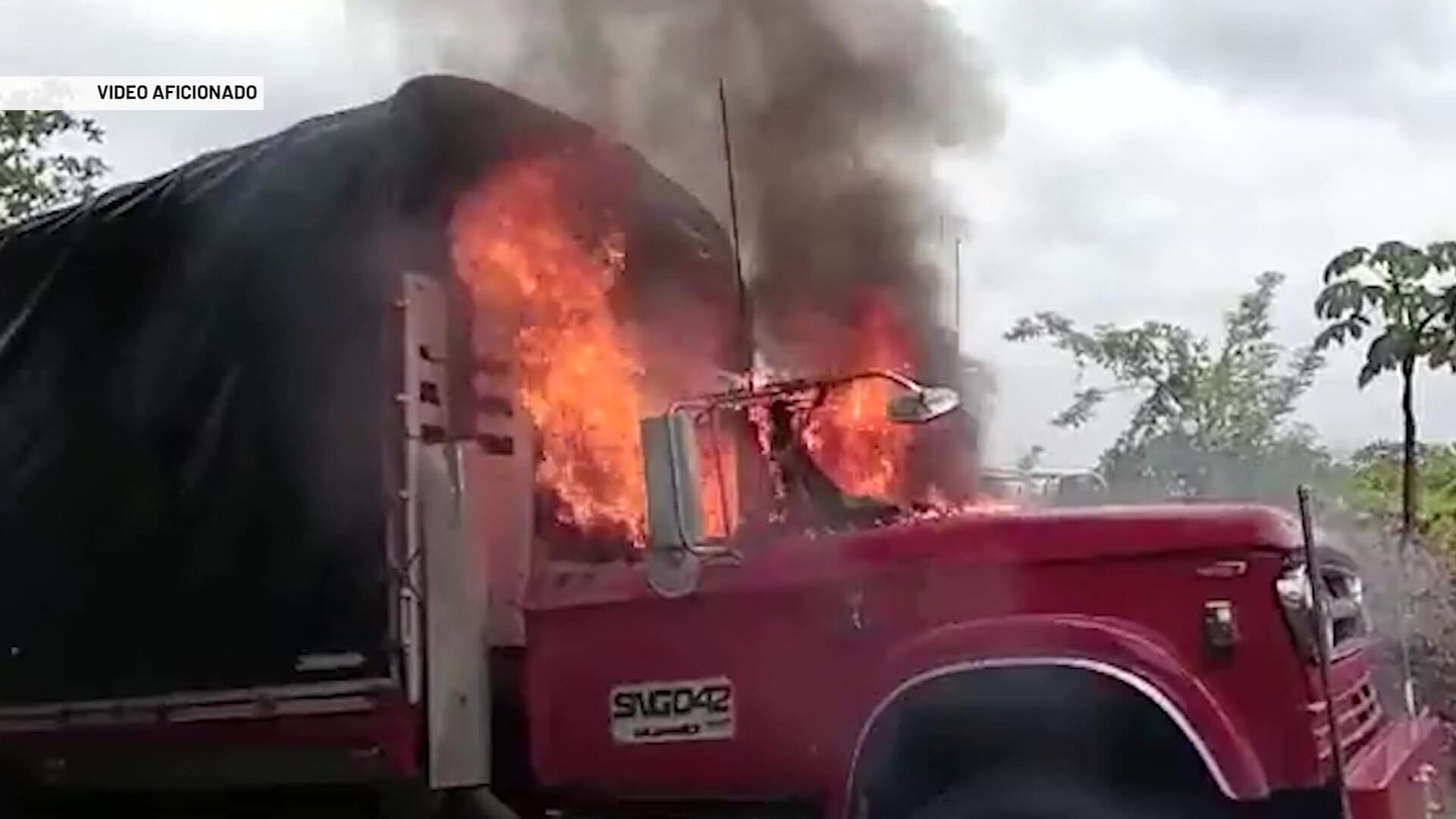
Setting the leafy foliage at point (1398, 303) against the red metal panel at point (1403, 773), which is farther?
the leafy foliage at point (1398, 303)

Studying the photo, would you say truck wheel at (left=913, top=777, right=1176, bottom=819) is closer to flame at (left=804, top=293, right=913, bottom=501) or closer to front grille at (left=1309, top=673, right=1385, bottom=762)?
front grille at (left=1309, top=673, right=1385, bottom=762)

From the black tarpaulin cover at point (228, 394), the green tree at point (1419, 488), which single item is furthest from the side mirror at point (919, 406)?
the green tree at point (1419, 488)

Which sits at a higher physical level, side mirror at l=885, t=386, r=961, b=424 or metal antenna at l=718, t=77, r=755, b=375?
metal antenna at l=718, t=77, r=755, b=375

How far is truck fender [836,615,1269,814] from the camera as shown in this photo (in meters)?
4.94

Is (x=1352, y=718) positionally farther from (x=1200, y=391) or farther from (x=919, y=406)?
(x=1200, y=391)

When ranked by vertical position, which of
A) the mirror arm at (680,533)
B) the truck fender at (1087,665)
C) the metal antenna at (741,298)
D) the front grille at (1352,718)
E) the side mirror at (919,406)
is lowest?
the front grille at (1352,718)

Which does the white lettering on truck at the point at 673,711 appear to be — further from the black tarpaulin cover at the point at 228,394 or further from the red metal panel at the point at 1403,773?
the red metal panel at the point at 1403,773

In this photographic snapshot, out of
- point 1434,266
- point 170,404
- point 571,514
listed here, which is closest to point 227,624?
point 170,404

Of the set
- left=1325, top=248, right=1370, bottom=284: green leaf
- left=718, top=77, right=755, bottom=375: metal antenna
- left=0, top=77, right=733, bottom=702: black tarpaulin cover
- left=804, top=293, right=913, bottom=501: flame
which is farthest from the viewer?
left=1325, top=248, right=1370, bottom=284: green leaf

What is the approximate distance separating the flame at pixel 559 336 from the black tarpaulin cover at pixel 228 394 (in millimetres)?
146

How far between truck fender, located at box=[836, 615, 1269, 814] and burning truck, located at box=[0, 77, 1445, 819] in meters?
0.01

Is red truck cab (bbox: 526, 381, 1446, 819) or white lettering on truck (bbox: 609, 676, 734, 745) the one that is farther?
white lettering on truck (bbox: 609, 676, 734, 745)

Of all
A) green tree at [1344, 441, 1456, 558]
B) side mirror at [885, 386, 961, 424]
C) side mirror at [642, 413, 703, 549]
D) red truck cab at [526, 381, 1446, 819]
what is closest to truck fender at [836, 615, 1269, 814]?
red truck cab at [526, 381, 1446, 819]

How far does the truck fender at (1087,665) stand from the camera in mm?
4941
